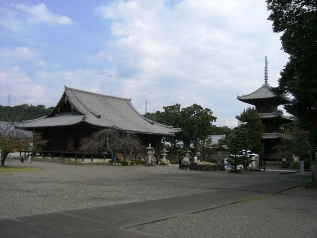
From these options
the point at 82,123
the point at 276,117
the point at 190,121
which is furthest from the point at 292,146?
the point at 82,123

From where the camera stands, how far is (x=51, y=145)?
38.6 metres

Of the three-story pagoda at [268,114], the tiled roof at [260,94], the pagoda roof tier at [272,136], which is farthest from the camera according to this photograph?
the tiled roof at [260,94]

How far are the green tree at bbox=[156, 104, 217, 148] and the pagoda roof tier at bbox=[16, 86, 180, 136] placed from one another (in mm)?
10329

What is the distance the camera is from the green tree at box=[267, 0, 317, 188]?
12742mm

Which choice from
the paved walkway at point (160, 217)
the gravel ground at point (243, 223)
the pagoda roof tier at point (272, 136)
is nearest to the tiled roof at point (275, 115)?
the pagoda roof tier at point (272, 136)

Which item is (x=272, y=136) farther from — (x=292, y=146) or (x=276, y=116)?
(x=292, y=146)

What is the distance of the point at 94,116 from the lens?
1416 inches

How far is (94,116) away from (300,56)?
26.3 meters

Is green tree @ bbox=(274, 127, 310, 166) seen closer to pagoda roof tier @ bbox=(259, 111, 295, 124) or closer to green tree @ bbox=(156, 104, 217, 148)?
pagoda roof tier @ bbox=(259, 111, 295, 124)

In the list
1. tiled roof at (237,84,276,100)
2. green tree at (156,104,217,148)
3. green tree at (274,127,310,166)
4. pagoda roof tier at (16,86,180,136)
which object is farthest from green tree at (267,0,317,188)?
green tree at (156,104,217,148)

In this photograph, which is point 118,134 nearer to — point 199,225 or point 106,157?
point 106,157

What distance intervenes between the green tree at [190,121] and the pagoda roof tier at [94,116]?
33.9 feet

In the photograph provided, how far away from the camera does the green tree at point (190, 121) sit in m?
54.3

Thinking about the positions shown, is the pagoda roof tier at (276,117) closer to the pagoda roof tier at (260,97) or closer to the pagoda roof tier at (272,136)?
the pagoda roof tier at (260,97)
